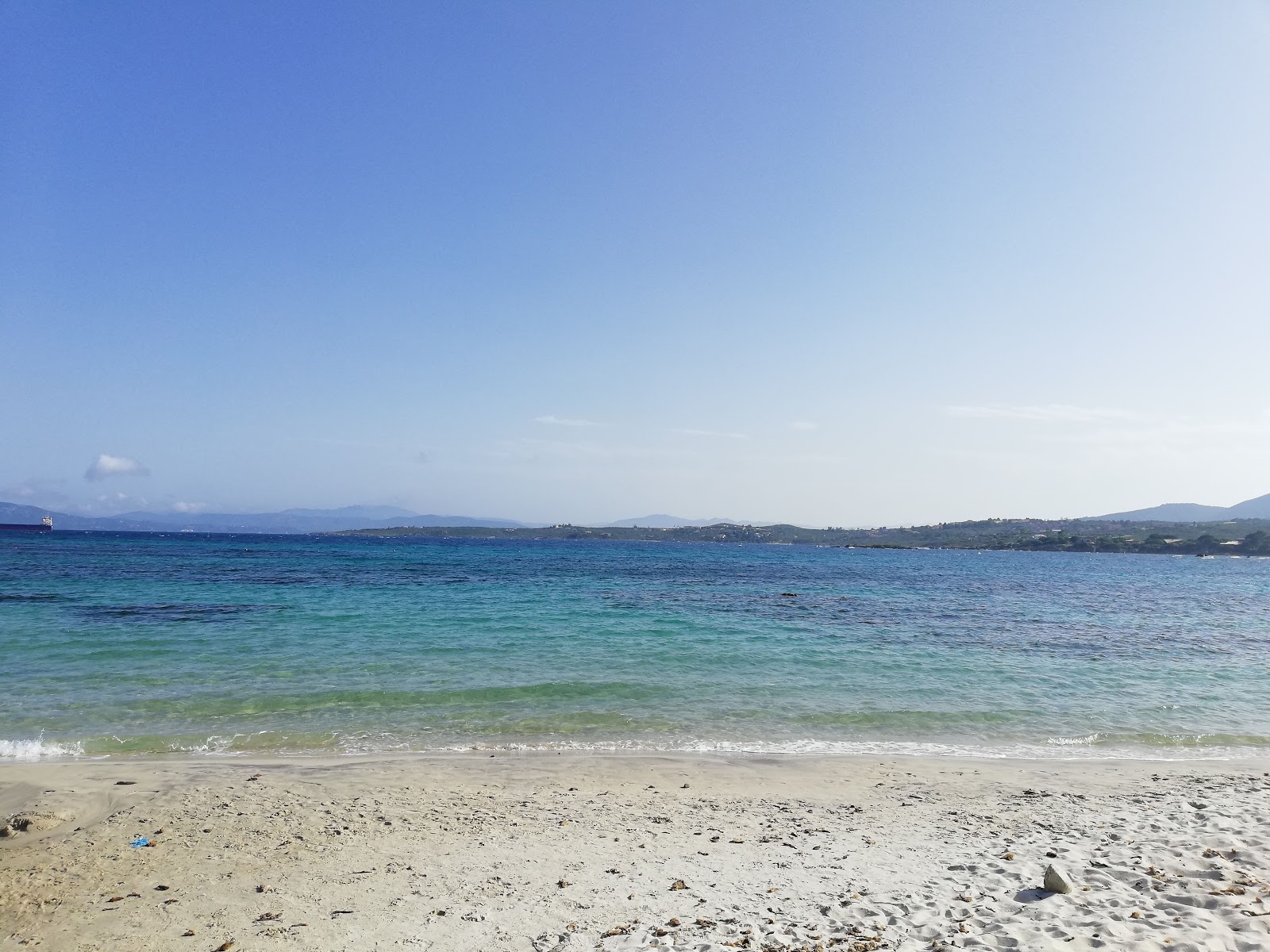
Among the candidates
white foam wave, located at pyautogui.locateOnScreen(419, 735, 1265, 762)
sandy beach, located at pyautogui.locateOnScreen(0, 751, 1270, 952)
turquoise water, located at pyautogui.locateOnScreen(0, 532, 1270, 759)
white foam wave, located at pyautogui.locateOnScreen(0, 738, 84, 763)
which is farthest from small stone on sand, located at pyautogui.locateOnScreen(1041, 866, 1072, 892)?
white foam wave, located at pyautogui.locateOnScreen(0, 738, 84, 763)

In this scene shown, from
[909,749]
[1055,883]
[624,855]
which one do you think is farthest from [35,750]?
[909,749]

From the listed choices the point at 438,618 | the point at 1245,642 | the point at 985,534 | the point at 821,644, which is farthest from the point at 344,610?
the point at 985,534

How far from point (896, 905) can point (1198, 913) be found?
262 centimetres

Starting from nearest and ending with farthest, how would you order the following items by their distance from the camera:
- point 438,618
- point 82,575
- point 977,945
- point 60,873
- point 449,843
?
1. point 977,945
2. point 60,873
3. point 449,843
4. point 438,618
5. point 82,575

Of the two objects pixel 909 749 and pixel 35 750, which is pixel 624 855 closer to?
pixel 909 749

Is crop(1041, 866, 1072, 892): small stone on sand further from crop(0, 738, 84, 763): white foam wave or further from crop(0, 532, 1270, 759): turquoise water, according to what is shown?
crop(0, 738, 84, 763): white foam wave

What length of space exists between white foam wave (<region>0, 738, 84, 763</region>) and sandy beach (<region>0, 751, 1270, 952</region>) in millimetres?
835

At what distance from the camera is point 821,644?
80.3ft

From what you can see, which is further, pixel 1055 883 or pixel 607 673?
pixel 607 673

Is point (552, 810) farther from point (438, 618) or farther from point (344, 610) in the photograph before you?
point (344, 610)

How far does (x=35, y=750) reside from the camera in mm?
12047

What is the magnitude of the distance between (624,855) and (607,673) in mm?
10991

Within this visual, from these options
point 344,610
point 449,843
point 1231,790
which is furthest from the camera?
point 344,610

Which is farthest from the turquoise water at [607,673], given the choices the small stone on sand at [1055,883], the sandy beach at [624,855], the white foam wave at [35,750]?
the small stone on sand at [1055,883]
